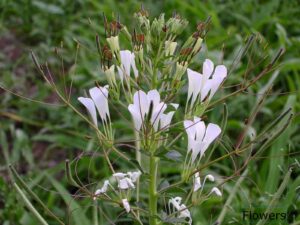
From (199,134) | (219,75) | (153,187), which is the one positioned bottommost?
(153,187)

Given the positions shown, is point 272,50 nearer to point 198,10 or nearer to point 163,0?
point 198,10

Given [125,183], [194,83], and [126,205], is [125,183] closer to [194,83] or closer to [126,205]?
[126,205]

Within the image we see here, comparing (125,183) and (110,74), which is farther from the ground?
(110,74)

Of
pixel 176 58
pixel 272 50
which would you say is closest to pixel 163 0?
pixel 272 50

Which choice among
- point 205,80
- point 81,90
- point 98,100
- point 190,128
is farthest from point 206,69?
point 81,90

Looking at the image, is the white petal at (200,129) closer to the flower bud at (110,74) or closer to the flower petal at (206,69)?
the flower petal at (206,69)

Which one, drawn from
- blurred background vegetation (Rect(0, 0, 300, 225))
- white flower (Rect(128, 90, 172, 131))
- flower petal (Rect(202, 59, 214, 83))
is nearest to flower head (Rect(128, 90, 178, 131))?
white flower (Rect(128, 90, 172, 131))

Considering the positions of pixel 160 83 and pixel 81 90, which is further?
pixel 81 90

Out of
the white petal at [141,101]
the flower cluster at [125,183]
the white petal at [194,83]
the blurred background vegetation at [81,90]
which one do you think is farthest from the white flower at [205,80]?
the blurred background vegetation at [81,90]
